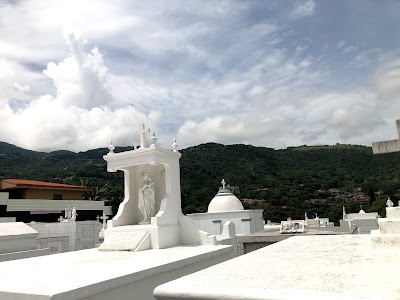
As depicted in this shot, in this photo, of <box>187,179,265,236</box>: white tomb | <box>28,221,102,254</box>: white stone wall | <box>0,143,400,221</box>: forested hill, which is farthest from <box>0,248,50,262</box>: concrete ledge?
<box>0,143,400,221</box>: forested hill

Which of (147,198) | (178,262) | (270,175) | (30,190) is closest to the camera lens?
(178,262)

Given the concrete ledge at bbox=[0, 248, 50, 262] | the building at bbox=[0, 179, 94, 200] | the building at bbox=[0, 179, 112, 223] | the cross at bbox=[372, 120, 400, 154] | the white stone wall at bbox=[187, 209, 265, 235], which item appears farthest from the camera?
the building at bbox=[0, 179, 94, 200]

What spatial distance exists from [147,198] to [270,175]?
51.6 metres

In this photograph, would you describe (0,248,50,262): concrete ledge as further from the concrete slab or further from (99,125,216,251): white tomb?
the concrete slab

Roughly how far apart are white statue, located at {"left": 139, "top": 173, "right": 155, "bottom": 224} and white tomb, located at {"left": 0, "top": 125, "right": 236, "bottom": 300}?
0.03m

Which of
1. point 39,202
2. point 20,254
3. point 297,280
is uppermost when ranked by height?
point 39,202

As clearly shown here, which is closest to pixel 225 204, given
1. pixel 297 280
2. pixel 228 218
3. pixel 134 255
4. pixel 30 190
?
pixel 228 218

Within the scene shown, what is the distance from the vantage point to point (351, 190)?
49.1m

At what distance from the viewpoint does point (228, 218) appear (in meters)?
17.4

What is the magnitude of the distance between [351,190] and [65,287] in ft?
172

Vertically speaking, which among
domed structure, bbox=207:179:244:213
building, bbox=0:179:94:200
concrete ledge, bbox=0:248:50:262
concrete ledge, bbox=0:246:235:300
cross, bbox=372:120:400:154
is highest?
building, bbox=0:179:94:200

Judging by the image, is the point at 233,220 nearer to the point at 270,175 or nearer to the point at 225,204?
the point at 225,204

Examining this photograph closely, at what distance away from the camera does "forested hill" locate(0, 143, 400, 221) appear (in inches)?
1645

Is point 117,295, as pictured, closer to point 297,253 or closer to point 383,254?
point 297,253
